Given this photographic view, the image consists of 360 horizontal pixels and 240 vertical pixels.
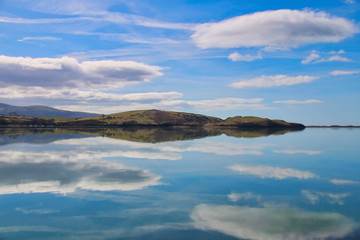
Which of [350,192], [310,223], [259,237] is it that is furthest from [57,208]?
[350,192]

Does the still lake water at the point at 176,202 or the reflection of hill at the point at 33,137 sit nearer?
the still lake water at the point at 176,202

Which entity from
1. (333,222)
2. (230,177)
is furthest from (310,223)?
(230,177)

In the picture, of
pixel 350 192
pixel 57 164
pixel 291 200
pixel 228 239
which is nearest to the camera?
pixel 228 239

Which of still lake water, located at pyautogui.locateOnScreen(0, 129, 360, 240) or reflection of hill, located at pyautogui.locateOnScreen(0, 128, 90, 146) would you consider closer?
still lake water, located at pyautogui.locateOnScreen(0, 129, 360, 240)

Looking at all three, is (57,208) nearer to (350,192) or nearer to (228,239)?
(228,239)

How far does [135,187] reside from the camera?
84.4 feet

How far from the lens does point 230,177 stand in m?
30.9

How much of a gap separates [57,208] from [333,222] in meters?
20.3

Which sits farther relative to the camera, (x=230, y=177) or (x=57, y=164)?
(x=57, y=164)

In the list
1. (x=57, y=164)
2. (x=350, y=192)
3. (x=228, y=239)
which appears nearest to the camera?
(x=228, y=239)

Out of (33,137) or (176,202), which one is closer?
(176,202)

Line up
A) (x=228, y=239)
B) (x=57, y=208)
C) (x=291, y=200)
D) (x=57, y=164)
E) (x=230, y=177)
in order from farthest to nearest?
(x=57, y=164) → (x=230, y=177) → (x=291, y=200) → (x=57, y=208) → (x=228, y=239)

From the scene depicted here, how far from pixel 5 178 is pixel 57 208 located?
13254mm

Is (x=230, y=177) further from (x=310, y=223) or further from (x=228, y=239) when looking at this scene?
(x=228, y=239)
